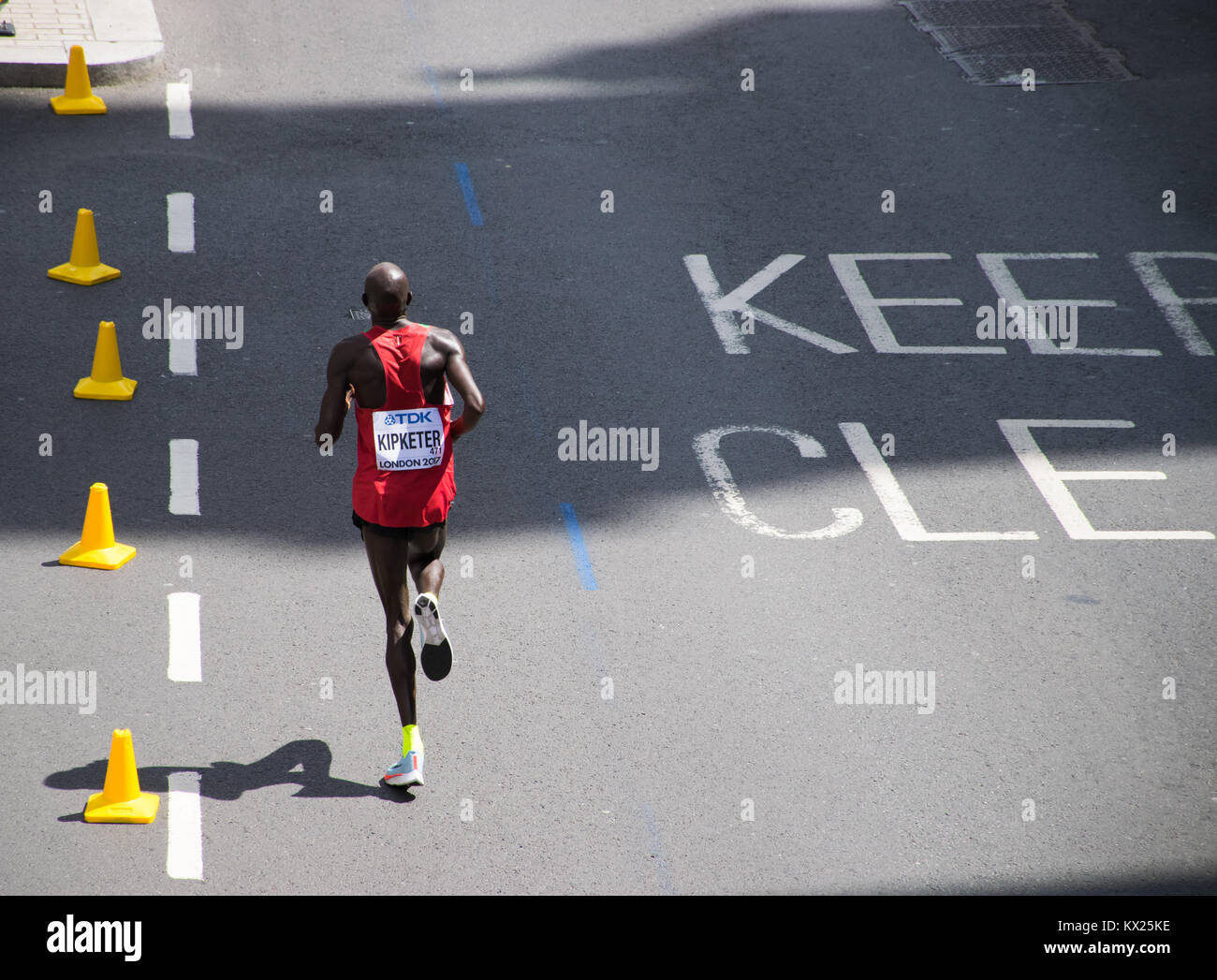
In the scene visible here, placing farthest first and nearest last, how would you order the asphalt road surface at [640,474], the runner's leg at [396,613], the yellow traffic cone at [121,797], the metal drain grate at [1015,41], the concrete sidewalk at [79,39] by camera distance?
the metal drain grate at [1015,41] → the concrete sidewalk at [79,39] → the runner's leg at [396,613] → the asphalt road surface at [640,474] → the yellow traffic cone at [121,797]

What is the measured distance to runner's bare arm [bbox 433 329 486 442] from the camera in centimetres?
654

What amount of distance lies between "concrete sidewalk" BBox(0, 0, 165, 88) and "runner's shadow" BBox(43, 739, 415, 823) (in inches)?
394

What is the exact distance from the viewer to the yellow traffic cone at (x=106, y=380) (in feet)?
32.8

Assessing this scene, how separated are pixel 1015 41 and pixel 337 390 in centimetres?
1260

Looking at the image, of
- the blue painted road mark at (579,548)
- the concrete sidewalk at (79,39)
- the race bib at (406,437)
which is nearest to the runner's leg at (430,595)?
the race bib at (406,437)

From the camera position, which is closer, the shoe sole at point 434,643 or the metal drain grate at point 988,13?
the shoe sole at point 434,643

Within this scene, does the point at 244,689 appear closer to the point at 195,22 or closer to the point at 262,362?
the point at 262,362

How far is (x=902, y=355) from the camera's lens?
11.0 meters

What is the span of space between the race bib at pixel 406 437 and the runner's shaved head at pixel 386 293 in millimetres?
446

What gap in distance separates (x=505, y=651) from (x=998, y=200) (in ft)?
25.6

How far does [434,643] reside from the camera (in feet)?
21.9

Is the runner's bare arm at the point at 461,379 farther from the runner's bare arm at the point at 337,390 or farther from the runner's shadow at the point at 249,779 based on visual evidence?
the runner's shadow at the point at 249,779

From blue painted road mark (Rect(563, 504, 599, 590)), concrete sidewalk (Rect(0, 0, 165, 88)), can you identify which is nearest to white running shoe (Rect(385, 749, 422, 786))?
blue painted road mark (Rect(563, 504, 599, 590))

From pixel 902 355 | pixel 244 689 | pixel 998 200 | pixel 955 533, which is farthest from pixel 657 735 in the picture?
pixel 998 200
